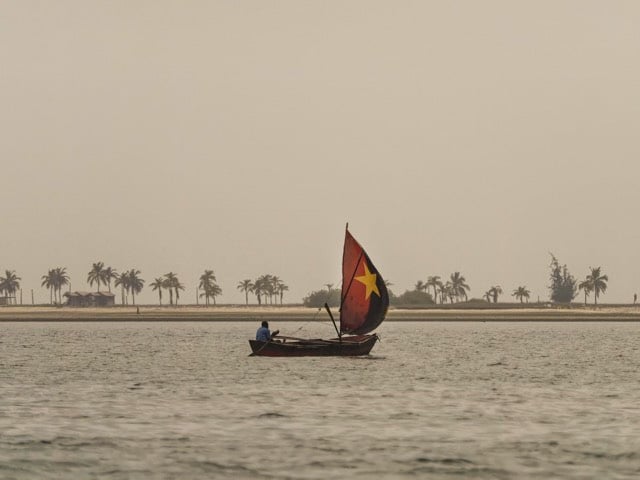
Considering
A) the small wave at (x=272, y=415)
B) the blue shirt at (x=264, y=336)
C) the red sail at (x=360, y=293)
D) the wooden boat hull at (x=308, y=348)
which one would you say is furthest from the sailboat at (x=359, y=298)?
the small wave at (x=272, y=415)

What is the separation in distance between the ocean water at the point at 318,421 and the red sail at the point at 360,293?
7.13m

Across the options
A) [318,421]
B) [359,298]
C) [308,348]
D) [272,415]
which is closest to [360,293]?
[359,298]

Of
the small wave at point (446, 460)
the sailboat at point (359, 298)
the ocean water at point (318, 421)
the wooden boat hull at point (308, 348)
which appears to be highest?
the sailboat at point (359, 298)

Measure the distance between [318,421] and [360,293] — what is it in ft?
136

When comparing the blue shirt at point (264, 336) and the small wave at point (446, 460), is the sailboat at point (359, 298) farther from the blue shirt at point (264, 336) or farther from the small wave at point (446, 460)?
the small wave at point (446, 460)

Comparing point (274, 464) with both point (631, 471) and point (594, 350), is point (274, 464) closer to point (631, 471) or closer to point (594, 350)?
point (631, 471)

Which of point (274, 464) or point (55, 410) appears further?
point (55, 410)

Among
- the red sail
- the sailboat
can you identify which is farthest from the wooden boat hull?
the red sail

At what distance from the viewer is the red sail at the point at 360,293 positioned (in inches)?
3189

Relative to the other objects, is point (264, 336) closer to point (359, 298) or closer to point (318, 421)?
point (359, 298)

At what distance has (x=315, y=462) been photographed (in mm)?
31469

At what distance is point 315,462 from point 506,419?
39.4 feet

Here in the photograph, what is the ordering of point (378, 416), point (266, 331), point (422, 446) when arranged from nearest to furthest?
point (422, 446) → point (378, 416) → point (266, 331)

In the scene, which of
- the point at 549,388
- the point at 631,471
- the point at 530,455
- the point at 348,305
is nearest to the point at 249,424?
the point at 530,455
